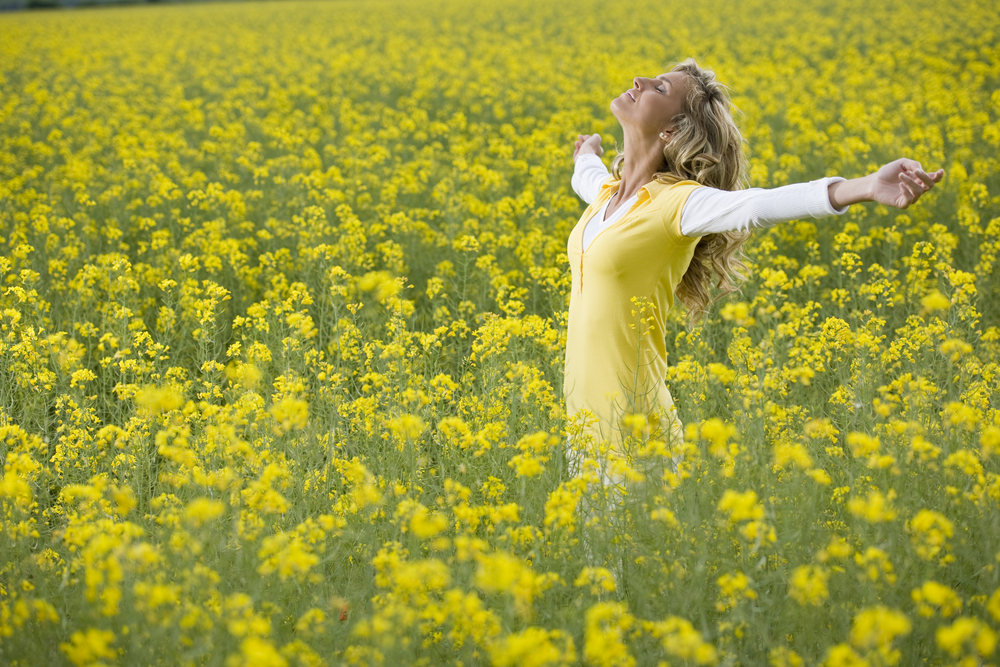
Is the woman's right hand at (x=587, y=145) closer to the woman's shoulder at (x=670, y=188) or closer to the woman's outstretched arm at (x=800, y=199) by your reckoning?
the woman's shoulder at (x=670, y=188)

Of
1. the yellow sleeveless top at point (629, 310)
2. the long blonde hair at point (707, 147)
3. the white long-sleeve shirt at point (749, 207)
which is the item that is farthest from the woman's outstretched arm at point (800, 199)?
the long blonde hair at point (707, 147)

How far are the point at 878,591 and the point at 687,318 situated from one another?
249 cm

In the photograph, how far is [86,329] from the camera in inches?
174

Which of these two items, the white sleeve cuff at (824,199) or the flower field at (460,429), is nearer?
the flower field at (460,429)

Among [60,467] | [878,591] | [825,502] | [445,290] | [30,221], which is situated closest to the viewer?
[878,591]

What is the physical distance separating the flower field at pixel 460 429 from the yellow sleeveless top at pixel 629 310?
0.56 ft

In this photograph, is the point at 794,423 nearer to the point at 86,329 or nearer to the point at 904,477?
the point at 904,477

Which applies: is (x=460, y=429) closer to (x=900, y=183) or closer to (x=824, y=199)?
(x=824, y=199)

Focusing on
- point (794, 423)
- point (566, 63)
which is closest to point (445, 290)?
point (794, 423)

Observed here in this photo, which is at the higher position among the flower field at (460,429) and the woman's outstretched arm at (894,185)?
the woman's outstretched arm at (894,185)

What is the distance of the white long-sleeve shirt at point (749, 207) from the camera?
2230 mm

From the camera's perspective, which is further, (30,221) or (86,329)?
(30,221)

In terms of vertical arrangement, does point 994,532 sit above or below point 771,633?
above

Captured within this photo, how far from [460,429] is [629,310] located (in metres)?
0.83
